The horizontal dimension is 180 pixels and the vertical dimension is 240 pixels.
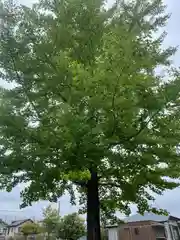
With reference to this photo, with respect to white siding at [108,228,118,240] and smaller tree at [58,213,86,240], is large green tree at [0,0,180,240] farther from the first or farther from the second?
smaller tree at [58,213,86,240]

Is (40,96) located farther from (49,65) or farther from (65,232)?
(65,232)

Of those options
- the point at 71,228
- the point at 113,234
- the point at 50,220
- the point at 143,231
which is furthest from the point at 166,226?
the point at 50,220

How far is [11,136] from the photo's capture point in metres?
5.15

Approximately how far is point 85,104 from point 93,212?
2860 mm

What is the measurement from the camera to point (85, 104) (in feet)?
15.2

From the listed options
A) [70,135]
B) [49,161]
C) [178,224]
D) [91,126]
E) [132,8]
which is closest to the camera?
[70,135]

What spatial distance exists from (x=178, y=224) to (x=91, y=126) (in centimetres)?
2299

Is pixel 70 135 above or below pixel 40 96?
below

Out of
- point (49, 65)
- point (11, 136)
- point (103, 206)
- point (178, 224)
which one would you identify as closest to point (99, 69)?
point (49, 65)

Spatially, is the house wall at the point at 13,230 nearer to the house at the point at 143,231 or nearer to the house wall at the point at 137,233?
the house wall at the point at 137,233

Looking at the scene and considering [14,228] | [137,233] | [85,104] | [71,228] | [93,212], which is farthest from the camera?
[14,228]

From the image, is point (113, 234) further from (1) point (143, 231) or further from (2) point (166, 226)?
(2) point (166, 226)

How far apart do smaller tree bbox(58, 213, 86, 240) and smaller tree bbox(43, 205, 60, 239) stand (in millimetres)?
2290

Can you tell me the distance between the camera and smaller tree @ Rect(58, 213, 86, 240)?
1154 inches
